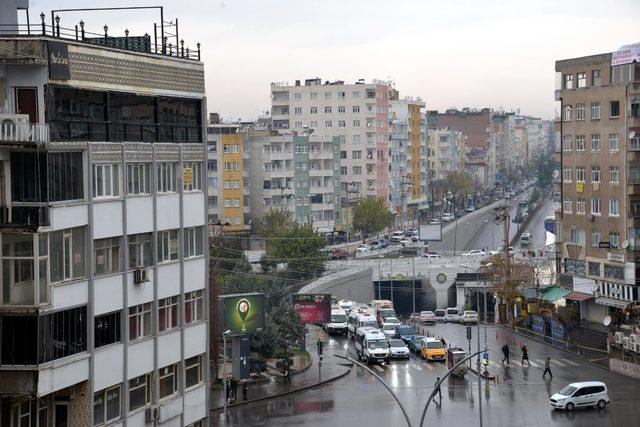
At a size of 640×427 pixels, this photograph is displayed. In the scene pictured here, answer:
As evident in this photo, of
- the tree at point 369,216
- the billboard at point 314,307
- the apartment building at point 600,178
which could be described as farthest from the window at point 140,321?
the tree at point 369,216

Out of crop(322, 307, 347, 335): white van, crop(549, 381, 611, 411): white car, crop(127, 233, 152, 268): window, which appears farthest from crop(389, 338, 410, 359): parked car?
crop(127, 233, 152, 268): window

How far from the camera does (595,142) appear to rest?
6500 cm

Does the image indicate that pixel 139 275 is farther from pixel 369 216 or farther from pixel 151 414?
pixel 369 216

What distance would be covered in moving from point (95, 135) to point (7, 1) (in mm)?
3486

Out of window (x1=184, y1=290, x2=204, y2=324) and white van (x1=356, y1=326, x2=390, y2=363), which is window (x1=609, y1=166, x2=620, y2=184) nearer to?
white van (x1=356, y1=326, x2=390, y2=363)

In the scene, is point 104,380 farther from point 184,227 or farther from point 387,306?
point 387,306

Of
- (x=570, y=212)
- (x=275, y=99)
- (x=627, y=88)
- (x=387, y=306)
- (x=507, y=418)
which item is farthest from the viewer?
(x=275, y=99)

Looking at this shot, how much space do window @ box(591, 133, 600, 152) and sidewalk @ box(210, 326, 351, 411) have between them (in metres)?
17.5

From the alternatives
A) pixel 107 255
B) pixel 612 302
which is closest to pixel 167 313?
pixel 107 255

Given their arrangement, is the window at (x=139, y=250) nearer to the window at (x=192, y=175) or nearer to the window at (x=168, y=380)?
the window at (x=192, y=175)

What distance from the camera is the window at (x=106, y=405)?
81.1 ft

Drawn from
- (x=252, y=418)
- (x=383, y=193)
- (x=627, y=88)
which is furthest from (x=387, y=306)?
(x=383, y=193)

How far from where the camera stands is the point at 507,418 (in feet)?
145

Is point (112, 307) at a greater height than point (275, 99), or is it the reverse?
point (275, 99)
